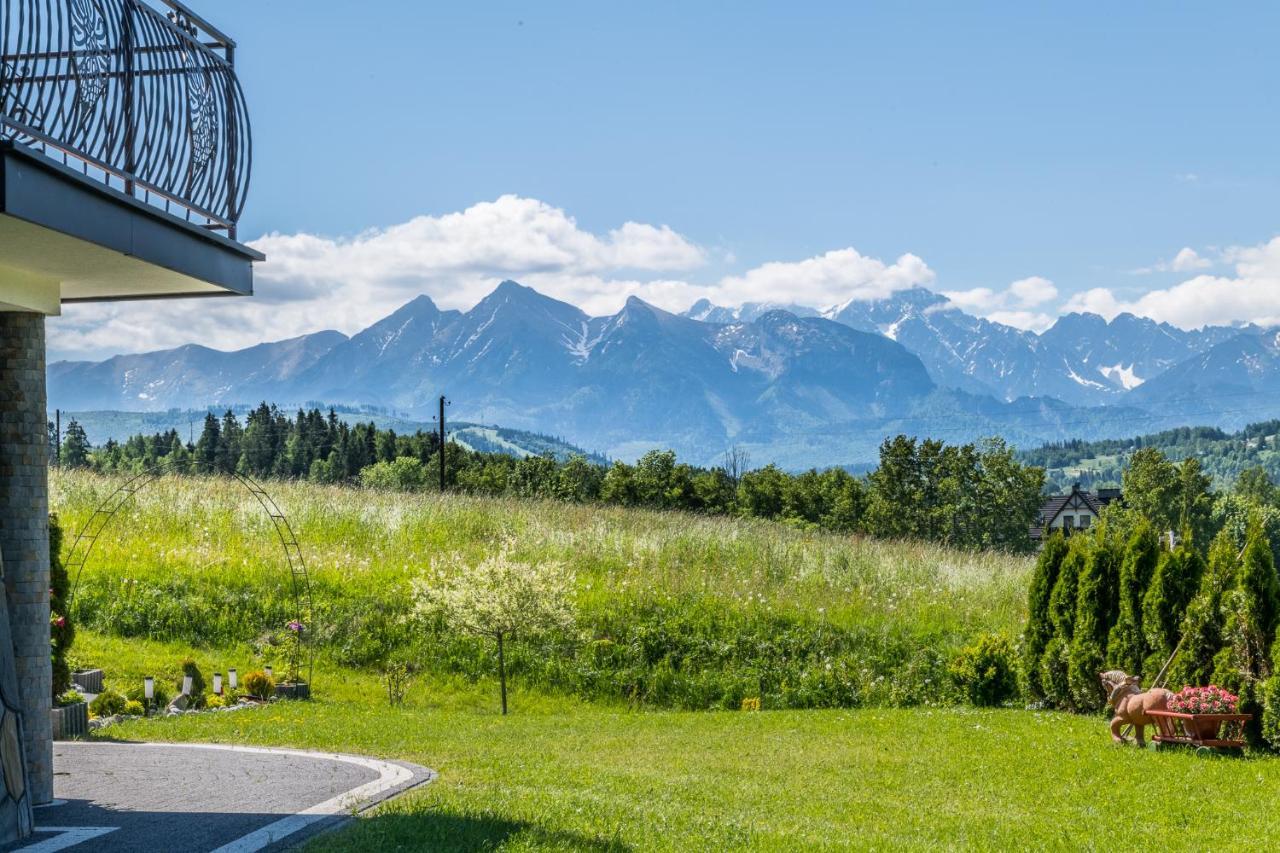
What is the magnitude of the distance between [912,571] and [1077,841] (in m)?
16.4

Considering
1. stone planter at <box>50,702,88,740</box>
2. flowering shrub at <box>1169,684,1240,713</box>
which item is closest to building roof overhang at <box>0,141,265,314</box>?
stone planter at <box>50,702,88,740</box>

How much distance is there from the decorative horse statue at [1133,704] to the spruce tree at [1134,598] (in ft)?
6.81

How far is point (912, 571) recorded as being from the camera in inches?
952

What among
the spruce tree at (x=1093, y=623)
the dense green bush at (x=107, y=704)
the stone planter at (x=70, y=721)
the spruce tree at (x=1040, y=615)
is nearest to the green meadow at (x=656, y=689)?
the stone planter at (x=70, y=721)

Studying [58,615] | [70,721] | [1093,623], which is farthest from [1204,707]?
[58,615]

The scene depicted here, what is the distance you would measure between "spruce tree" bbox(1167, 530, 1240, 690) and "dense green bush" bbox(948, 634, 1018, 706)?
12.9ft

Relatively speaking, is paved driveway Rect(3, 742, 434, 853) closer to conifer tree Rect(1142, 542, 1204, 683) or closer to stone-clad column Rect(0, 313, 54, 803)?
stone-clad column Rect(0, 313, 54, 803)

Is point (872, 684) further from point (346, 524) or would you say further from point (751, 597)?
point (346, 524)

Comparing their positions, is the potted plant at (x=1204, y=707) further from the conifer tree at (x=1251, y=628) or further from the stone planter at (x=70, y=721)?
the stone planter at (x=70, y=721)

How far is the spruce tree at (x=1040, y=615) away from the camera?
53.0 ft

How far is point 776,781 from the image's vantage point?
10.3 meters

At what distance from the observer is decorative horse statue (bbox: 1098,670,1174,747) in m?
11.6

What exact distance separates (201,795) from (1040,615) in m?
11.5

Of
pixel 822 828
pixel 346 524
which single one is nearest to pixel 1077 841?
pixel 822 828
